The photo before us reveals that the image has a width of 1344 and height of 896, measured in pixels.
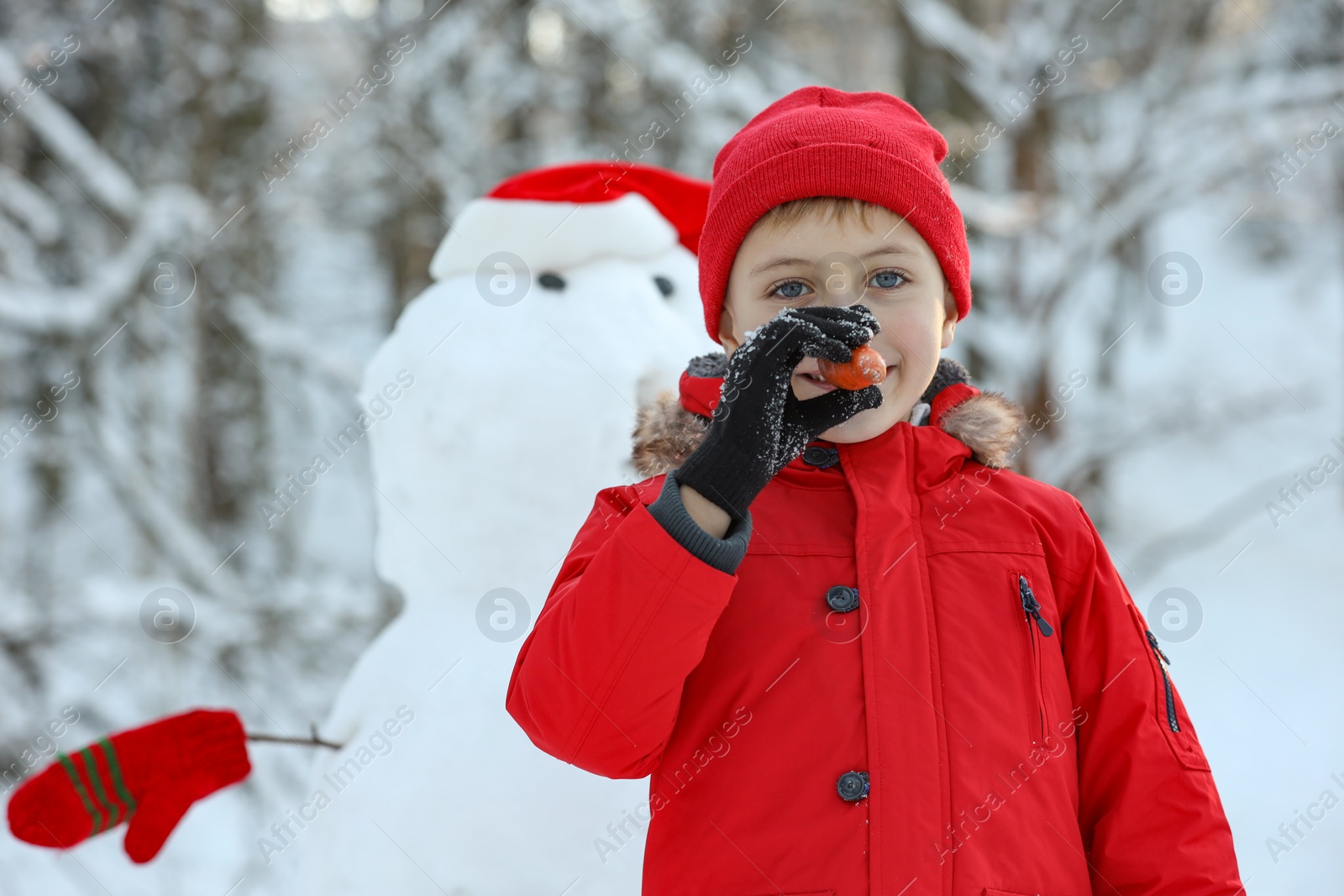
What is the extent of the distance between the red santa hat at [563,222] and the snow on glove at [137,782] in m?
1.03

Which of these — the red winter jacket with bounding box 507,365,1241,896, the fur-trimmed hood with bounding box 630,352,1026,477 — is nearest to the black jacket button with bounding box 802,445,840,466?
the red winter jacket with bounding box 507,365,1241,896

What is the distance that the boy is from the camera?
1.00 metres

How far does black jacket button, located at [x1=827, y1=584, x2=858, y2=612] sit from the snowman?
0.75 m

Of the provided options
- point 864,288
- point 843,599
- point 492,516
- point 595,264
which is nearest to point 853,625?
point 843,599

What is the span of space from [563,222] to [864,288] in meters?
1.05

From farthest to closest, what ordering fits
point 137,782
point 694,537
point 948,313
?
point 137,782, point 948,313, point 694,537

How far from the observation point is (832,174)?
1.17m

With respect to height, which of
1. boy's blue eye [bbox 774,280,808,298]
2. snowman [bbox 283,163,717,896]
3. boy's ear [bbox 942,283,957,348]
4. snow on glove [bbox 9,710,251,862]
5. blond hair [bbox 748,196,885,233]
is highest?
boy's ear [bbox 942,283,957,348]

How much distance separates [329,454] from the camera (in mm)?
7211

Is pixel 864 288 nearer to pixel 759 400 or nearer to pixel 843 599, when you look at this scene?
pixel 759 400

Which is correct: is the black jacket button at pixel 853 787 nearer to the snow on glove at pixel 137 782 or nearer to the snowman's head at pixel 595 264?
the snowman's head at pixel 595 264

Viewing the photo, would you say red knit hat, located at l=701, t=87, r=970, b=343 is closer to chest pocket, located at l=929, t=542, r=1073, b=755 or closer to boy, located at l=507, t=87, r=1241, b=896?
boy, located at l=507, t=87, r=1241, b=896

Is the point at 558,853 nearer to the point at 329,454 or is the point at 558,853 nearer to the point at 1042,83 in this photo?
the point at 1042,83

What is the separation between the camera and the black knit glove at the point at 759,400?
0.99 m
